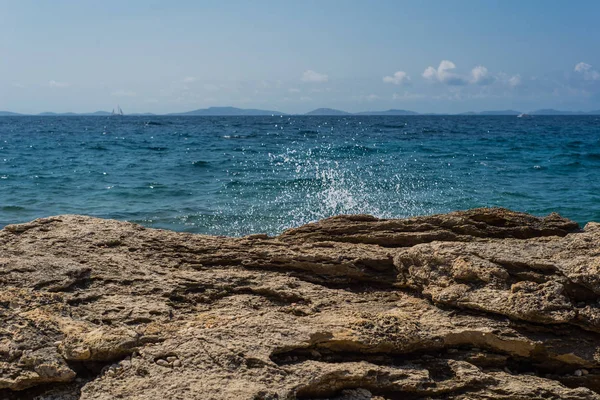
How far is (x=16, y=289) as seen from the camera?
13.1 ft

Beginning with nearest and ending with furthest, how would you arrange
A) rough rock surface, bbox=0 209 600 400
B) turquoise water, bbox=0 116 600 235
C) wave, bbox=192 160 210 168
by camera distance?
1. rough rock surface, bbox=0 209 600 400
2. turquoise water, bbox=0 116 600 235
3. wave, bbox=192 160 210 168

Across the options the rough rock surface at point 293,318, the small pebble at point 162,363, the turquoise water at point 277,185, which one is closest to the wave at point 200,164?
the turquoise water at point 277,185

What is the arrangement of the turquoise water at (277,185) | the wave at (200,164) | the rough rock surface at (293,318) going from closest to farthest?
1. the rough rock surface at (293,318)
2. the turquoise water at (277,185)
3. the wave at (200,164)

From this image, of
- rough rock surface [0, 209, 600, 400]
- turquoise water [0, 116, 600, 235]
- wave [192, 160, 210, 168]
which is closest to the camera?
rough rock surface [0, 209, 600, 400]

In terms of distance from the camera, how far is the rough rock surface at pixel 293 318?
344cm

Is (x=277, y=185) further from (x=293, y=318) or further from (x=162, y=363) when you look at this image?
(x=162, y=363)

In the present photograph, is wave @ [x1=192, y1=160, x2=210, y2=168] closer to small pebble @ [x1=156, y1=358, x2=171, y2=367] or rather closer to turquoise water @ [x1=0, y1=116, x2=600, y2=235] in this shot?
turquoise water @ [x1=0, y1=116, x2=600, y2=235]

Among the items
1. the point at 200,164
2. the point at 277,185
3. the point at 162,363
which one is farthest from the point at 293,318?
the point at 200,164

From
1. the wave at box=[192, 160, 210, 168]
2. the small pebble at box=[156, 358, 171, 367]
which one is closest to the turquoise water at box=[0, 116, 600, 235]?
the wave at box=[192, 160, 210, 168]

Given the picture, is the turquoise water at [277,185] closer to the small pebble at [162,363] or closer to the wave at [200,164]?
the wave at [200,164]

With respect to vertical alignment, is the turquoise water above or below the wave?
below

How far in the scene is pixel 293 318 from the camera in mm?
3953

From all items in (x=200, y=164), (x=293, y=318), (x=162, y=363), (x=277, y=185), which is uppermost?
(x=200, y=164)

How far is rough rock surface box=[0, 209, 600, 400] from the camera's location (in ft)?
11.3
